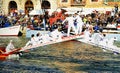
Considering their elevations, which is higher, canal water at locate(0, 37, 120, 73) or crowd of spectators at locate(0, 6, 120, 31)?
canal water at locate(0, 37, 120, 73)

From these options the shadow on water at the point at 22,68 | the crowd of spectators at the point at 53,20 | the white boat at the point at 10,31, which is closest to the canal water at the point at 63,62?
the shadow on water at the point at 22,68

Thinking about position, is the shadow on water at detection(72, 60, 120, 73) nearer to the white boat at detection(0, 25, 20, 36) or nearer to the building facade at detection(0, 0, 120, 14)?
the white boat at detection(0, 25, 20, 36)

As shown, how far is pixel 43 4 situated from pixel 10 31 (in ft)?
84.4

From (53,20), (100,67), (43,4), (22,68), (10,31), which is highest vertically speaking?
(22,68)

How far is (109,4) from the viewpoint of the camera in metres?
100

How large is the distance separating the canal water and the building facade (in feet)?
134

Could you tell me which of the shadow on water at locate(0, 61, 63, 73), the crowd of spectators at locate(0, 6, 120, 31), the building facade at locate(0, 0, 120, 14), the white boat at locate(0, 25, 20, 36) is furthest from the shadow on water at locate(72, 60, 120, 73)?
the building facade at locate(0, 0, 120, 14)

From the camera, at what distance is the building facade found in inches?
4008

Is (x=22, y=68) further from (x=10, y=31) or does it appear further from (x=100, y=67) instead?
(x=10, y=31)

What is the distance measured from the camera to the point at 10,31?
82250mm

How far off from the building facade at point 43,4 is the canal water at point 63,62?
4071 centimetres

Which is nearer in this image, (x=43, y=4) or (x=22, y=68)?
(x=22, y=68)

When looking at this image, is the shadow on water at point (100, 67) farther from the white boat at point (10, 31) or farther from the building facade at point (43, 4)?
the building facade at point (43, 4)

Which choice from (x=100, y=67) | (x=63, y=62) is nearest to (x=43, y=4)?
(x=63, y=62)
